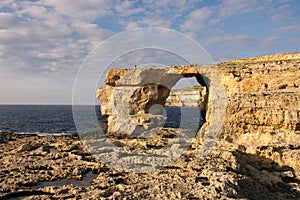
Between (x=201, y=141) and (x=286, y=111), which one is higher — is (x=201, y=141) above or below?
below

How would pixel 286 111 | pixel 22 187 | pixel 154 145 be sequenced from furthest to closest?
pixel 154 145 < pixel 286 111 < pixel 22 187

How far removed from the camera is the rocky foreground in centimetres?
1061

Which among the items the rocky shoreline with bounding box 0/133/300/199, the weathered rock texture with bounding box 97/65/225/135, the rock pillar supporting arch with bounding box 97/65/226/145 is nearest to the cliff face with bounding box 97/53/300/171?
the rocky shoreline with bounding box 0/133/300/199

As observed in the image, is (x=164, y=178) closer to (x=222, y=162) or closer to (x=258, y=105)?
(x=222, y=162)

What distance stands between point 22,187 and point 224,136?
1211 centimetres

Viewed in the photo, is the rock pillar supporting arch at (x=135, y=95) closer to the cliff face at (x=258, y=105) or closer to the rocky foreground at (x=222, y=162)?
the cliff face at (x=258, y=105)

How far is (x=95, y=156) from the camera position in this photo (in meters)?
17.3

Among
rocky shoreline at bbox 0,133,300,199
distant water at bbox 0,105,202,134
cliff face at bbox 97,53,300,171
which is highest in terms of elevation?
cliff face at bbox 97,53,300,171

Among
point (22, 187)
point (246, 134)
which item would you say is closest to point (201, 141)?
point (246, 134)

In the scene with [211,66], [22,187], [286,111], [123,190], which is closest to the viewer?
[123,190]

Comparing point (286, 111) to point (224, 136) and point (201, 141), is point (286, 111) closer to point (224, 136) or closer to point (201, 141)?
point (224, 136)

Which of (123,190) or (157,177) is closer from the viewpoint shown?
(123,190)

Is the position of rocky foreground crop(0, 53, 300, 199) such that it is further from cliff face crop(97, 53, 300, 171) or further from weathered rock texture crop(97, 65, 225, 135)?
weathered rock texture crop(97, 65, 225, 135)

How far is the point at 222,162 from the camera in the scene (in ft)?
45.5
